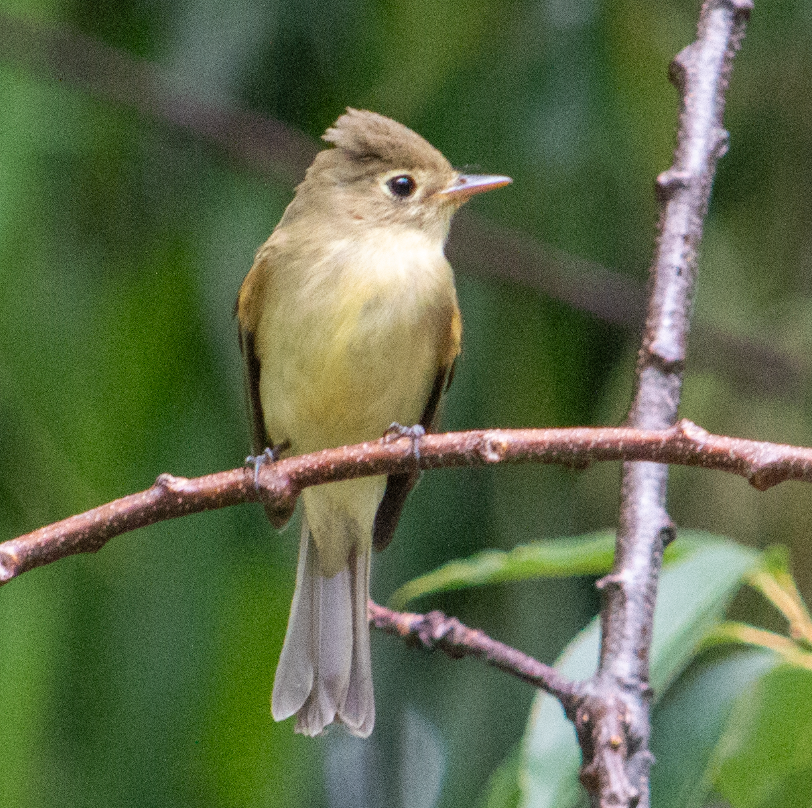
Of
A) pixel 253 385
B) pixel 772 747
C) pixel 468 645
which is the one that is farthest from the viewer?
pixel 253 385

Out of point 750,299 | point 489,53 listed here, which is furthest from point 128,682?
point 750,299

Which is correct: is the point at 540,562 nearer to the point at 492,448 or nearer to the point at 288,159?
the point at 492,448

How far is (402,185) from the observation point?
2979 mm

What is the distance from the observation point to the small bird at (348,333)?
2693mm

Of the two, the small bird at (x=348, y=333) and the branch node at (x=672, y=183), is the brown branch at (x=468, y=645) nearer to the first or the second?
the small bird at (x=348, y=333)

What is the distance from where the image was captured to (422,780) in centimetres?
321

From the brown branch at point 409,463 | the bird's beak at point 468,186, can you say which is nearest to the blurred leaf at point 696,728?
the brown branch at point 409,463

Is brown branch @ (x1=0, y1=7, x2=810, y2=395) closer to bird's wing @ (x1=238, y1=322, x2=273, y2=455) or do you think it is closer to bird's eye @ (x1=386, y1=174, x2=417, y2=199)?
bird's eye @ (x1=386, y1=174, x2=417, y2=199)

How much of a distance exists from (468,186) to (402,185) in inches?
10.1

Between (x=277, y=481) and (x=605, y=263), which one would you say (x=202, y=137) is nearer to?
(x=605, y=263)

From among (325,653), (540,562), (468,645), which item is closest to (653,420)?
(540,562)

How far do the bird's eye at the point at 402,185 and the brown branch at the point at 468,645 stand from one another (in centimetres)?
110

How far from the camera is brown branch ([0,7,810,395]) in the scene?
10.3ft

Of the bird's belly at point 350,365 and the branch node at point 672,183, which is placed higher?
the branch node at point 672,183
